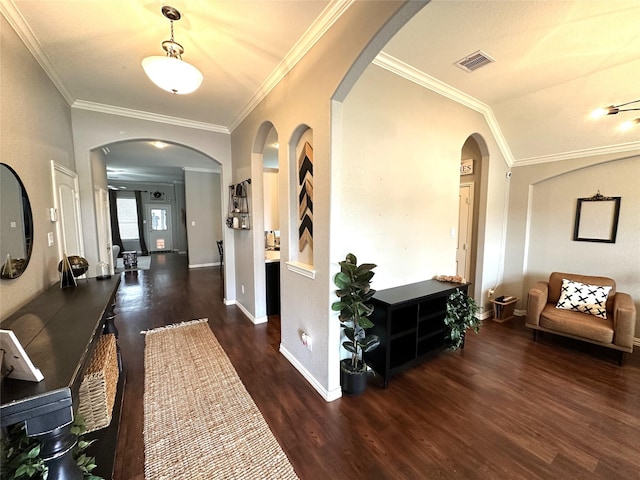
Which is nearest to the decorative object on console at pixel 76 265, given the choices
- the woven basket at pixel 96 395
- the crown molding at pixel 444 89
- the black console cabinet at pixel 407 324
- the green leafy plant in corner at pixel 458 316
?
the woven basket at pixel 96 395

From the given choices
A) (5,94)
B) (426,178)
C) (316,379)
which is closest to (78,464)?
(316,379)

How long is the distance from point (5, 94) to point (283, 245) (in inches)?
87.8

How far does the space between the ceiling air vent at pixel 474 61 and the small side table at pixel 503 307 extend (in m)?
3.07

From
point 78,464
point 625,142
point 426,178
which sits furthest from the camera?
point 625,142

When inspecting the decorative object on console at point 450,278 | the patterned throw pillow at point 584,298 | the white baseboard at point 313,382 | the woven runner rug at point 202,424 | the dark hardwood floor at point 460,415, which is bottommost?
the dark hardwood floor at point 460,415

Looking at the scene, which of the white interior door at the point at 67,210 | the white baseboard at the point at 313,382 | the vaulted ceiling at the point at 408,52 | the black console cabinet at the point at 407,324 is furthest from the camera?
the white interior door at the point at 67,210

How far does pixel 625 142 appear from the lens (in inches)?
122

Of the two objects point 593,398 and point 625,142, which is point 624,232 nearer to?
point 625,142

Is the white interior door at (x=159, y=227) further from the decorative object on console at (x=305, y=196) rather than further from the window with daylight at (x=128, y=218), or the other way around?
the decorative object on console at (x=305, y=196)

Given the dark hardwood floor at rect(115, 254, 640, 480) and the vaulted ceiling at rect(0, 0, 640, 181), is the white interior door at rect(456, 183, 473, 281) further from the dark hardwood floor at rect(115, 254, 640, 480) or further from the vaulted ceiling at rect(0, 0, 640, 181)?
the dark hardwood floor at rect(115, 254, 640, 480)

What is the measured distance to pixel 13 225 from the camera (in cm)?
171

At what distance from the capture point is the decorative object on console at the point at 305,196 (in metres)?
2.49

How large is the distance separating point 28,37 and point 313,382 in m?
3.58

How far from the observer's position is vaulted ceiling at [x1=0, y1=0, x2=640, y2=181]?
1818mm
